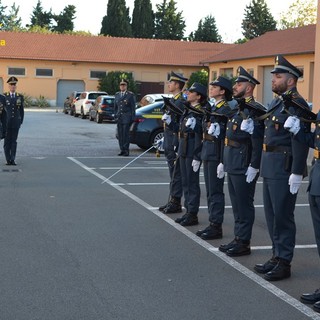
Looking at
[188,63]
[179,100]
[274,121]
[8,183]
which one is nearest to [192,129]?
[179,100]

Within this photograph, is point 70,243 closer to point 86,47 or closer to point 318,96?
point 318,96

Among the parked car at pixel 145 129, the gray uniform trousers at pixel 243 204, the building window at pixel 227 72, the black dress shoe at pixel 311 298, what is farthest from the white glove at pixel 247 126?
the building window at pixel 227 72

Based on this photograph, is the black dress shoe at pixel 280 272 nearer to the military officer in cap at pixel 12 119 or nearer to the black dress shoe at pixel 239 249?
the black dress shoe at pixel 239 249

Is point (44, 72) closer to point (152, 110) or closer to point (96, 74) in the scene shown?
point (96, 74)

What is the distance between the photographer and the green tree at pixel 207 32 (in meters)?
90.5

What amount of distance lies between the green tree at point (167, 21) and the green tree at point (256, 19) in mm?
10474

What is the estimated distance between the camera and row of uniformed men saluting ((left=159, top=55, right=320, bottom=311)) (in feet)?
20.6

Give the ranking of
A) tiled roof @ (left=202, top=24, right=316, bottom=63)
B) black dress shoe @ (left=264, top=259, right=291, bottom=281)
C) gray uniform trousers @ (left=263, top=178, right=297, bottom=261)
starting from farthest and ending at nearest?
tiled roof @ (left=202, top=24, right=316, bottom=63), gray uniform trousers @ (left=263, top=178, right=297, bottom=261), black dress shoe @ (left=264, top=259, right=291, bottom=281)

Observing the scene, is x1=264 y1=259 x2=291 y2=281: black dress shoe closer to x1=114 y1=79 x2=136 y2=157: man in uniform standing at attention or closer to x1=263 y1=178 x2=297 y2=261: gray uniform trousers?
x1=263 y1=178 x2=297 y2=261: gray uniform trousers

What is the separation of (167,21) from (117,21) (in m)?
12.8

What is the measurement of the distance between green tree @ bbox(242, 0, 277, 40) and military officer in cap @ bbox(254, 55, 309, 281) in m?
89.9

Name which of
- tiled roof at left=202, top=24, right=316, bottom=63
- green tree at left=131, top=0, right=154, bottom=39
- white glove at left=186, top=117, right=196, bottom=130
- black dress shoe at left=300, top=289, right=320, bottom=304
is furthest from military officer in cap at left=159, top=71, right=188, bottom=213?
green tree at left=131, top=0, right=154, bottom=39

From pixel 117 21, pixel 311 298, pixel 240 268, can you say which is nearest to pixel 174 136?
pixel 240 268

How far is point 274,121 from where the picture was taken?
6590 millimetres
